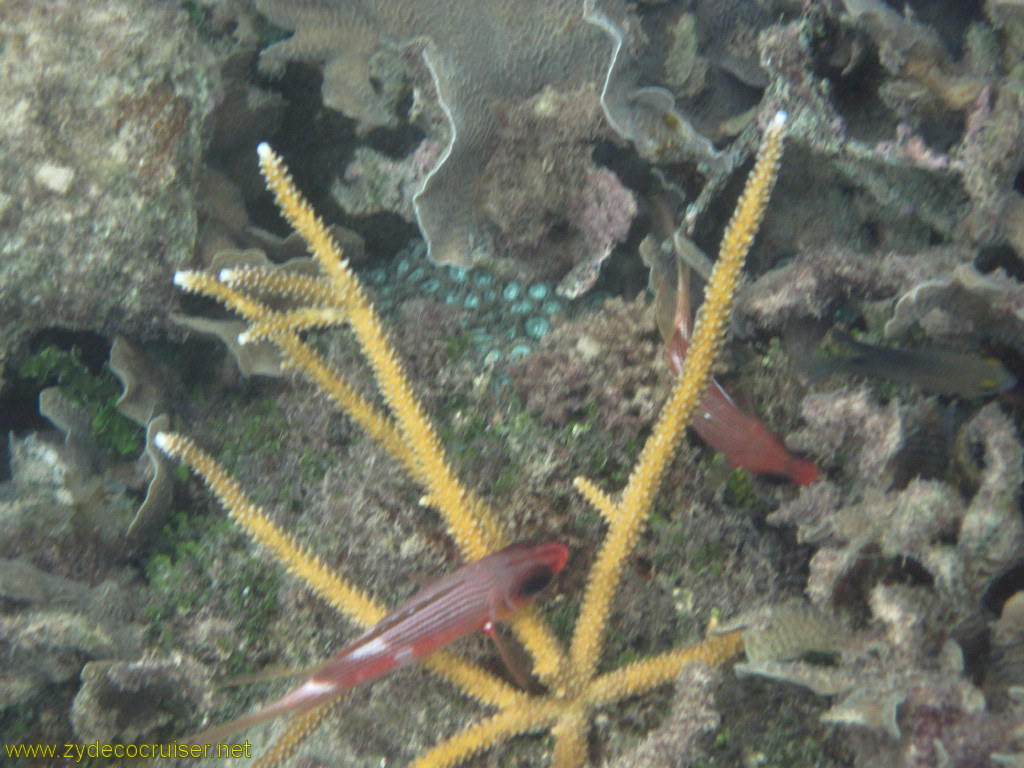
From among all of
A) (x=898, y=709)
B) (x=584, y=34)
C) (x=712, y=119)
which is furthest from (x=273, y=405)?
(x=898, y=709)

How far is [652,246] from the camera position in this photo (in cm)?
296

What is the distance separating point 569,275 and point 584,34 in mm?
1076

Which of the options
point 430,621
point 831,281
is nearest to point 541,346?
point 831,281

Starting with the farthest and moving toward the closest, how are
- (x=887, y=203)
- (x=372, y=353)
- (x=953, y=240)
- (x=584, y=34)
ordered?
(x=584, y=34)
(x=887, y=203)
(x=953, y=240)
(x=372, y=353)

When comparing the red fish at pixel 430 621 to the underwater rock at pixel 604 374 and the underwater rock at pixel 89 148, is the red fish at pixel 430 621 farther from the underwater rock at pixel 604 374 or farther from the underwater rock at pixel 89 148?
the underwater rock at pixel 89 148

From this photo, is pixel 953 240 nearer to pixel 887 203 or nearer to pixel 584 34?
pixel 887 203

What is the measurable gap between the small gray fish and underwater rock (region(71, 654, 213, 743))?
2667mm

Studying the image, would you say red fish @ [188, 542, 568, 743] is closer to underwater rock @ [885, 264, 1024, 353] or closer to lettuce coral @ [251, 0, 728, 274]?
underwater rock @ [885, 264, 1024, 353]

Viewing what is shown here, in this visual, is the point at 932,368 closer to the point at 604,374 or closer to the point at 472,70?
the point at 604,374

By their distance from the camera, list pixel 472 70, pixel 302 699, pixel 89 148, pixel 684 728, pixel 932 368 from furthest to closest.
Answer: pixel 472 70, pixel 89 148, pixel 932 368, pixel 302 699, pixel 684 728

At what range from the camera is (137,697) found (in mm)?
2504

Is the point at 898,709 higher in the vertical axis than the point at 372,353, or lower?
lower

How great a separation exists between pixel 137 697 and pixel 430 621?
1362 millimetres

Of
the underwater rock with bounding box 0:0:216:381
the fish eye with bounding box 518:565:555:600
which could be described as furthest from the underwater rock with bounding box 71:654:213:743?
the underwater rock with bounding box 0:0:216:381
